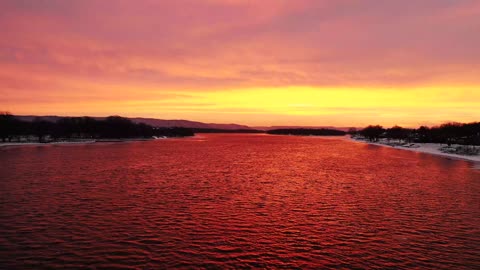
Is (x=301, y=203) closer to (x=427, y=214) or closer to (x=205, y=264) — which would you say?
(x=427, y=214)

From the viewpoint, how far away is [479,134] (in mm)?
177000

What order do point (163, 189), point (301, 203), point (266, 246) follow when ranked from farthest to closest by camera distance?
point (163, 189), point (301, 203), point (266, 246)

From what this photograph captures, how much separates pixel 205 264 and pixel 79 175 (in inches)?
1857

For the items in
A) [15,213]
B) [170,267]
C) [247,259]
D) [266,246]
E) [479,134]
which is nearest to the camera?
[170,267]

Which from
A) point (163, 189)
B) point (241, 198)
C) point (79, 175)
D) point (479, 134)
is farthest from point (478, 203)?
point (479, 134)

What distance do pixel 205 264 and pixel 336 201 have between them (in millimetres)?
23676

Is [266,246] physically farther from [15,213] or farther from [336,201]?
[15,213]

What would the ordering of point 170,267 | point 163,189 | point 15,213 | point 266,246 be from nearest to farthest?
point 170,267, point 266,246, point 15,213, point 163,189

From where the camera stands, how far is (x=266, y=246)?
24703 mm

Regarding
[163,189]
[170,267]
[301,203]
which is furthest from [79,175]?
[170,267]

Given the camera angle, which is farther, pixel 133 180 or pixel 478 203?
pixel 133 180

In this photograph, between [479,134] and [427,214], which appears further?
[479,134]

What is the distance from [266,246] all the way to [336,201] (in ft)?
60.6

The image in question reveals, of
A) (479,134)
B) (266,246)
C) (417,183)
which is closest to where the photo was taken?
(266,246)
